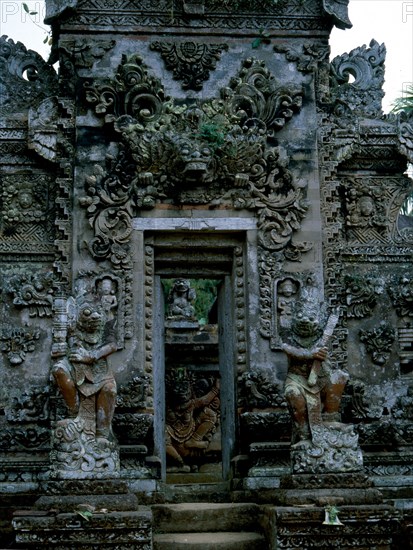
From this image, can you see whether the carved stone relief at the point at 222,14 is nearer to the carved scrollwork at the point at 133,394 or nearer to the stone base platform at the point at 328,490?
the carved scrollwork at the point at 133,394

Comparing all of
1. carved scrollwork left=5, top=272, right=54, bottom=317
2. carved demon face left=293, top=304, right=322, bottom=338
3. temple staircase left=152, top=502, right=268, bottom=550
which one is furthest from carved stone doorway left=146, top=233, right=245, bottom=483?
temple staircase left=152, top=502, right=268, bottom=550

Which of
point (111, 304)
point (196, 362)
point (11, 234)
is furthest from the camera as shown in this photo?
point (196, 362)

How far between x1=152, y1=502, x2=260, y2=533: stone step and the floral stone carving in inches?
131

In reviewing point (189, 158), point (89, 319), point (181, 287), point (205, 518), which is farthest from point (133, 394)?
point (181, 287)

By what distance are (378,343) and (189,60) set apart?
14.5ft

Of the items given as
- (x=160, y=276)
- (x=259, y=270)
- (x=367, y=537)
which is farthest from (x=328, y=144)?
(x=367, y=537)

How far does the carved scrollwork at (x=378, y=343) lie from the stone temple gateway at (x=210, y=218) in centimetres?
3

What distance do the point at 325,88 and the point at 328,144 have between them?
0.87 metres

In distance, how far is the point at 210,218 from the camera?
39.7 feet

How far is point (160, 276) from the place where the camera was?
12.5 meters

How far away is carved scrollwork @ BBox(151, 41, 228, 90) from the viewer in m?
12.6

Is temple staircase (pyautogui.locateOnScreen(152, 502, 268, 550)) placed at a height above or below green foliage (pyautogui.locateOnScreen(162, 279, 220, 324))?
below

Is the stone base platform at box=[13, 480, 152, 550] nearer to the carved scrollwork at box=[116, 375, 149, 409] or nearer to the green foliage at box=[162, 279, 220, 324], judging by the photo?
the carved scrollwork at box=[116, 375, 149, 409]

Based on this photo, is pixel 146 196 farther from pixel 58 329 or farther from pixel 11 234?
pixel 58 329
